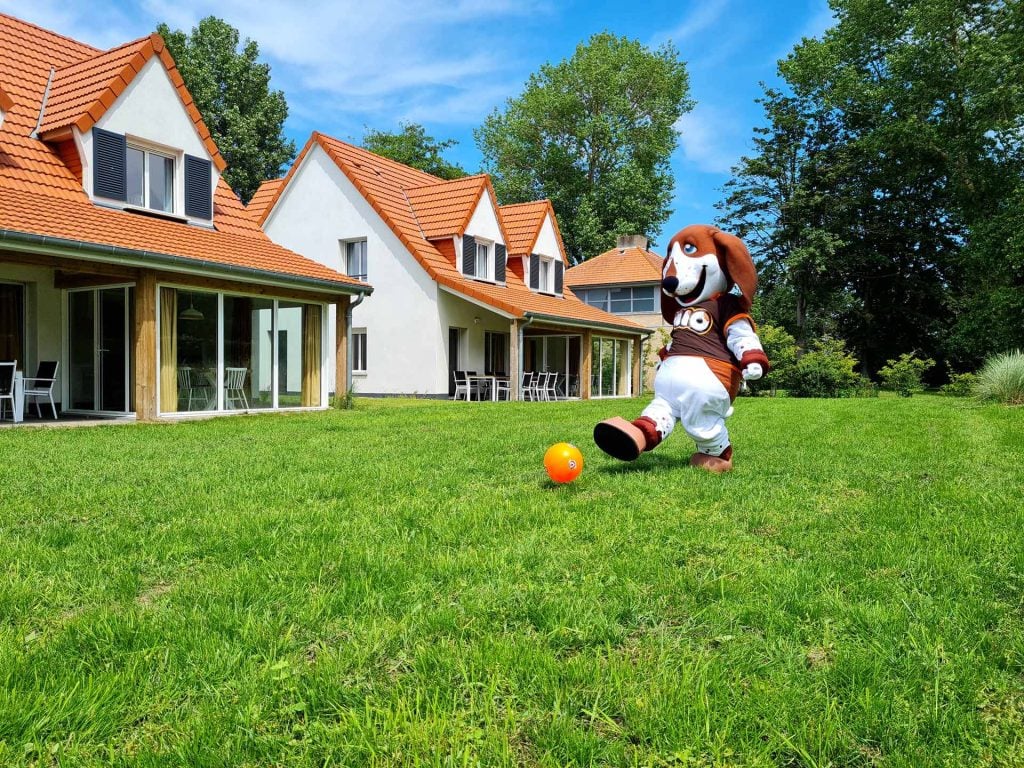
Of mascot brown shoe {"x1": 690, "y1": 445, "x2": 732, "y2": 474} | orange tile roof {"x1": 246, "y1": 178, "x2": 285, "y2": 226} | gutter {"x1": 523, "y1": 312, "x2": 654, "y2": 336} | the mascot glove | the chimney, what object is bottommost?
mascot brown shoe {"x1": 690, "y1": 445, "x2": 732, "y2": 474}

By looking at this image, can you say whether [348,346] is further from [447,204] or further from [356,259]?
[447,204]

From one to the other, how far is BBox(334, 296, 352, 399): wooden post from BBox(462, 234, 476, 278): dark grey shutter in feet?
22.8

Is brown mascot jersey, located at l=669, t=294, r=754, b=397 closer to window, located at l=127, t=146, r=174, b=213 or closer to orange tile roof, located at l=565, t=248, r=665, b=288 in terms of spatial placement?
window, located at l=127, t=146, r=174, b=213

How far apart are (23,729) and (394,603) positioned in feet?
4.11

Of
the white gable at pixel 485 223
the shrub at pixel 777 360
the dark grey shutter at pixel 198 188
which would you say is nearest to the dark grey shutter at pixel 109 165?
the dark grey shutter at pixel 198 188

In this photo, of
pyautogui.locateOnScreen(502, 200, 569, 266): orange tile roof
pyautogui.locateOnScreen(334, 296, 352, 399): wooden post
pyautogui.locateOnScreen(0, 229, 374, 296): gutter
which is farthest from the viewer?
pyautogui.locateOnScreen(502, 200, 569, 266): orange tile roof

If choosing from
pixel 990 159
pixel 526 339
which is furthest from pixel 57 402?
pixel 990 159

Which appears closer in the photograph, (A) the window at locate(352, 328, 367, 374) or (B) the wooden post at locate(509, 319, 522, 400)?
(B) the wooden post at locate(509, 319, 522, 400)

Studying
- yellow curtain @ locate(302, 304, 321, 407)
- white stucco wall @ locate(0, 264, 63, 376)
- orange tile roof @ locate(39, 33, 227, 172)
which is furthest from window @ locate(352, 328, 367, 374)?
white stucco wall @ locate(0, 264, 63, 376)

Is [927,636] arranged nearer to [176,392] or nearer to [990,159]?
[176,392]

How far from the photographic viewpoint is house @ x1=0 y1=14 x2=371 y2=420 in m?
11.5

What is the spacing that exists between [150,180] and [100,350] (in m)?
3.44

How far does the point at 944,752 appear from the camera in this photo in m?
1.83

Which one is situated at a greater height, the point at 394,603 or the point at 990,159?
the point at 990,159
